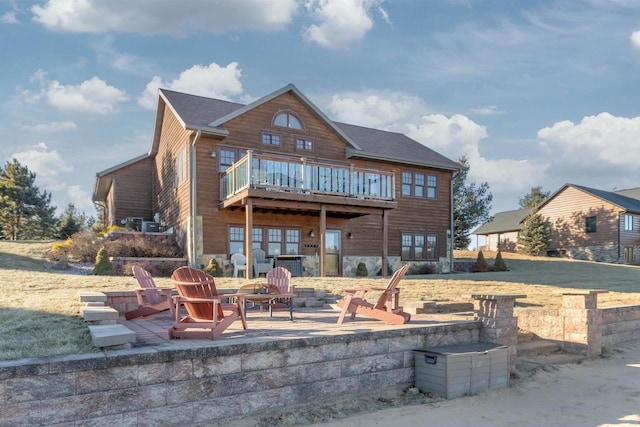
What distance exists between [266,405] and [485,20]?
1230 cm

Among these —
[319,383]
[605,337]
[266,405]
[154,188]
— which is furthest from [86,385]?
[154,188]

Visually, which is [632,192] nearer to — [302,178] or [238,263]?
[302,178]

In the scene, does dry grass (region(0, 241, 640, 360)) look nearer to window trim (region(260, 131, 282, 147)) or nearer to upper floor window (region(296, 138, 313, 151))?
window trim (region(260, 131, 282, 147))

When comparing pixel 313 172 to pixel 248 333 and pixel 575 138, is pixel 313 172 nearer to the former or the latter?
pixel 248 333

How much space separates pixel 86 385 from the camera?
3646 millimetres

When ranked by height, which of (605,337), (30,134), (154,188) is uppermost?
(30,134)

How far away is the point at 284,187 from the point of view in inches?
548

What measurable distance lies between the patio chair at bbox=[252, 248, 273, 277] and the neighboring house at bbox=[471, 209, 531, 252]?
26.9m

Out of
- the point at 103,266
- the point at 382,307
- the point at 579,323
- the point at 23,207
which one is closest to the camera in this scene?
the point at 382,307

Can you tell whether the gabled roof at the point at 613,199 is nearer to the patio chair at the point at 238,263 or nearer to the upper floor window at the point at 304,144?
the upper floor window at the point at 304,144

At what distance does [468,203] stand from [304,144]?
1975 centimetres

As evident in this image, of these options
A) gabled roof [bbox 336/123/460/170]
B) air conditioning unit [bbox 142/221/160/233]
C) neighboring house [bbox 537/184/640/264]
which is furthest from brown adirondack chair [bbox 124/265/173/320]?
neighboring house [bbox 537/184/640/264]

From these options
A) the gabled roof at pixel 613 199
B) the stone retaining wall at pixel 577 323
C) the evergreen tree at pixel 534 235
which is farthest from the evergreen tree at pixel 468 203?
the stone retaining wall at pixel 577 323

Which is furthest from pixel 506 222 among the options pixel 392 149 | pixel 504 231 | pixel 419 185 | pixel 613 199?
pixel 392 149
